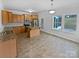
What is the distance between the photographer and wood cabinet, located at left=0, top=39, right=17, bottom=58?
305cm

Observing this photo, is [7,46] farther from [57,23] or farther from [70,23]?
[57,23]

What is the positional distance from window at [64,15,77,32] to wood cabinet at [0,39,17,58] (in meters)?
5.52

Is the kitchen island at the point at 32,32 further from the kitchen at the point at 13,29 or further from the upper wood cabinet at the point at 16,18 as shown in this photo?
the upper wood cabinet at the point at 16,18

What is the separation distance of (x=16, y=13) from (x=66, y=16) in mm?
5247

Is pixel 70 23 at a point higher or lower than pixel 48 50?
higher

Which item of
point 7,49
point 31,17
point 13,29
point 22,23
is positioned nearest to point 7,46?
point 7,49

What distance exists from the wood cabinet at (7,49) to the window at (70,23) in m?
5.52

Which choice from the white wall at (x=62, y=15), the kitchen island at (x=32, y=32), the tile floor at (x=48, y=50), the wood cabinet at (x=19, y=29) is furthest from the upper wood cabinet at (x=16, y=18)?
the tile floor at (x=48, y=50)

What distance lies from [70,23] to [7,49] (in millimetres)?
6127

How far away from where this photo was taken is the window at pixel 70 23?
24.7 feet

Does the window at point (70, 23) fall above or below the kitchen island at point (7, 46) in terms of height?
above

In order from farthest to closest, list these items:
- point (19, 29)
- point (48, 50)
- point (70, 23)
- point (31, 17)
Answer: point (31, 17)
point (19, 29)
point (70, 23)
point (48, 50)

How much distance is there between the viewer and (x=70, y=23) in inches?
314

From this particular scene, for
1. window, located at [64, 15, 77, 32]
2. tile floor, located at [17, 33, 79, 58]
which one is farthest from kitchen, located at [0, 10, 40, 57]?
window, located at [64, 15, 77, 32]
